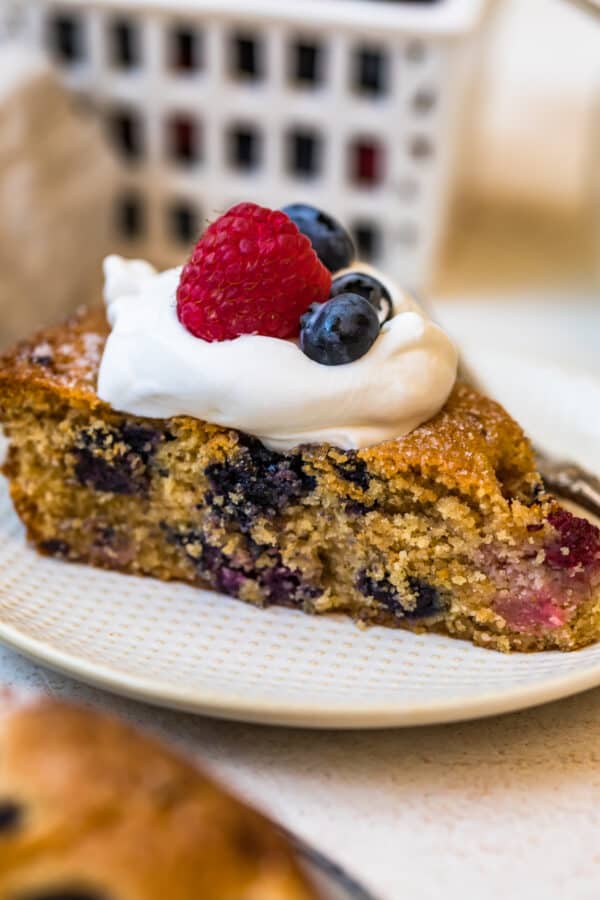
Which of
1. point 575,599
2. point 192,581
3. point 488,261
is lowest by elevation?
point 488,261

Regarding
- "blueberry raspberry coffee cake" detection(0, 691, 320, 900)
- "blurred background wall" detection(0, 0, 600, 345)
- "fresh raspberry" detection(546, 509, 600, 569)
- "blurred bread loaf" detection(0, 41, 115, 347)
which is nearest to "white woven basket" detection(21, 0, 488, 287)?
"blurred background wall" detection(0, 0, 600, 345)

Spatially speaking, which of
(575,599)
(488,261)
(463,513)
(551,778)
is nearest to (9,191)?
(488,261)

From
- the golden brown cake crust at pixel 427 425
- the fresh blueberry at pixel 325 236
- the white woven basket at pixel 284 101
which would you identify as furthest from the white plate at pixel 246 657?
the white woven basket at pixel 284 101

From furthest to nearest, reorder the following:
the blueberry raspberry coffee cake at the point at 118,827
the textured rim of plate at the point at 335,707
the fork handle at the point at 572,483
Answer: the fork handle at the point at 572,483 → the textured rim of plate at the point at 335,707 → the blueberry raspberry coffee cake at the point at 118,827

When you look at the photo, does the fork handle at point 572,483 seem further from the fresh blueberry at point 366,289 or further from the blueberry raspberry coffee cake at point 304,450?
the fresh blueberry at point 366,289

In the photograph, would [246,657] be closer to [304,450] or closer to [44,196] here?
[304,450]

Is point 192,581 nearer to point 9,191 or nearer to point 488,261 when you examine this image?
point 9,191

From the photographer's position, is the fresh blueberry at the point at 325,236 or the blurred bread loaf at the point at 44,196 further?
the blurred bread loaf at the point at 44,196
